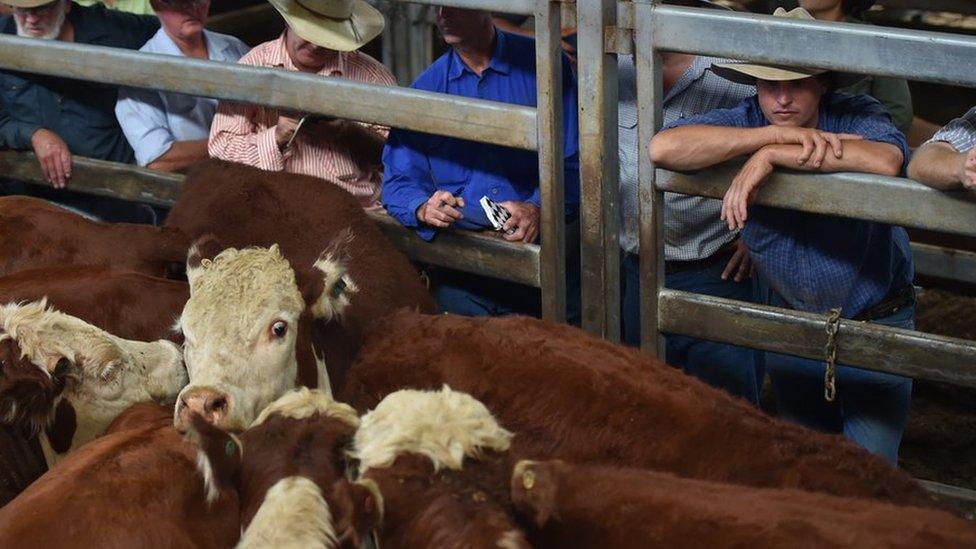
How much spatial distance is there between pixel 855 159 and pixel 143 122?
3.03m

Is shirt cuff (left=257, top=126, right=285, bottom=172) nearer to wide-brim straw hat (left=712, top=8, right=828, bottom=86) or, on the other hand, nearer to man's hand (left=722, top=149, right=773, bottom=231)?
wide-brim straw hat (left=712, top=8, right=828, bottom=86)

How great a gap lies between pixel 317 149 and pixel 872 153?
2.26m

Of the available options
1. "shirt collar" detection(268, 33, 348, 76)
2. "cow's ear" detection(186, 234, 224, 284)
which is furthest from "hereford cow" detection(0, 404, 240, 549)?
"shirt collar" detection(268, 33, 348, 76)

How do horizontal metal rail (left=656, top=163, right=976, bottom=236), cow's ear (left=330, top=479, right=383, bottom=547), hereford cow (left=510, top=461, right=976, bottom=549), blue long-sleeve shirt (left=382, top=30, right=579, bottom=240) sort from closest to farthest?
hereford cow (left=510, top=461, right=976, bottom=549) → cow's ear (left=330, top=479, right=383, bottom=547) → horizontal metal rail (left=656, top=163, right=976, bottom=236) → blue long-sleeve shirt (left=382, top=30, right=579, bottom=240)

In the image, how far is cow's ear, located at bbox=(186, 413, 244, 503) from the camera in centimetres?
341

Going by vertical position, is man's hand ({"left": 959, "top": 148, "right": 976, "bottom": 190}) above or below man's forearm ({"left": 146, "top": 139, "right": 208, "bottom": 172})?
above

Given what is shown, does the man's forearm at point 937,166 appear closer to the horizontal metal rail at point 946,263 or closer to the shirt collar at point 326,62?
the horizontal metal rail at point 946,263

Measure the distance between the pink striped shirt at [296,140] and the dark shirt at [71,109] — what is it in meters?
0.77

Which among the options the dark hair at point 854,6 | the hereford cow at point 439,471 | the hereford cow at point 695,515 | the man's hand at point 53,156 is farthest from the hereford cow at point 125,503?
the dark hair at point 854,6

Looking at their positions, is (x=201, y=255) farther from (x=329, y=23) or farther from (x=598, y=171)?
(x=598, y=171)

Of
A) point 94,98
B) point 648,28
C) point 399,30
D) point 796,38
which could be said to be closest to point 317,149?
point 94,98

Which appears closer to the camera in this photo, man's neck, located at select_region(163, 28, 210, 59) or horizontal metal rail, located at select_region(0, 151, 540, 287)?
horizontal metal rail, located at select_region(0, 151, 540, 287)

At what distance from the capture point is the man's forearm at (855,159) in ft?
13.3

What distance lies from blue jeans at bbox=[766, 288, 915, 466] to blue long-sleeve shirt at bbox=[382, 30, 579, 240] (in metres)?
1.07
